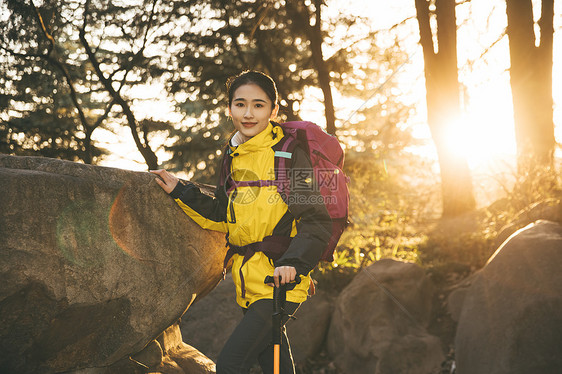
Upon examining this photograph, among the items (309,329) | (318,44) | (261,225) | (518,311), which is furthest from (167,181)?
(318,44)

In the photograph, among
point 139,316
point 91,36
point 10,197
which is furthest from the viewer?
point 91,36

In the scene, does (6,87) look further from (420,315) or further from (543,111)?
(543,111)

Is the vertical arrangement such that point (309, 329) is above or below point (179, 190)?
below

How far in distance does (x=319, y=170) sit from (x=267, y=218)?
43 centimetres

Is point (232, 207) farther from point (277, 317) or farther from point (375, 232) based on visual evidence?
point (375, 232)

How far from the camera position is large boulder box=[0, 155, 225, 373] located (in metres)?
2.66

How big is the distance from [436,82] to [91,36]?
7106 millimetres

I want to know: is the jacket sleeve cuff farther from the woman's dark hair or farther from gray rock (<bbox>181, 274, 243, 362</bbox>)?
gray rock (<bbox>181, 274, 243, 362</bbox>)

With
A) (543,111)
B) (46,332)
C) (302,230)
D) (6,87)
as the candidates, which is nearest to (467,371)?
(302,230)

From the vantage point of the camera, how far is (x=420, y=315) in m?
5.49

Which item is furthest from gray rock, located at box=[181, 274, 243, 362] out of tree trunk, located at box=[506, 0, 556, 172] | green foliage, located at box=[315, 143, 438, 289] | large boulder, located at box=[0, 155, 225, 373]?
tree trunk, located at box=[506, 0, 556, 172]

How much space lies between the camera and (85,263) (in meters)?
2.88

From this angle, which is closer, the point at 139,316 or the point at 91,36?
the point at 139,316

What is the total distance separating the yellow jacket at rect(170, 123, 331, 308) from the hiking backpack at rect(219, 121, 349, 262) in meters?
0.04
